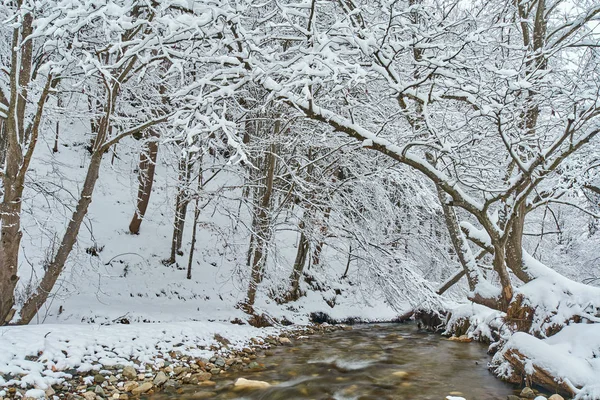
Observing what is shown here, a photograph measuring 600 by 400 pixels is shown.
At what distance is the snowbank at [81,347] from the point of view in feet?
14.9

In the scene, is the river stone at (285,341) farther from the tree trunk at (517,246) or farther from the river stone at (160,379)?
the tree trunk at (517,246)

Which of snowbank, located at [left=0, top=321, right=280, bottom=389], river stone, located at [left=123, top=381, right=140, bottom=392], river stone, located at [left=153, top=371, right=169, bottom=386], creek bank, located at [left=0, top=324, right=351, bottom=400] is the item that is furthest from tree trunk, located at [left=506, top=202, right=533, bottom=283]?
river stone, located at [left=123, top=381, right=140, bottom=392]

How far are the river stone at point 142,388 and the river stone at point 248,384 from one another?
45.7 inches

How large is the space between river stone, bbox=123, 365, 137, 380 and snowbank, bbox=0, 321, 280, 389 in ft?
0.64

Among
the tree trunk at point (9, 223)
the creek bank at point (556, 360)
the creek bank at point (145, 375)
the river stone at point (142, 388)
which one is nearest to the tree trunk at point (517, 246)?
the creek bank at point (556, 360)

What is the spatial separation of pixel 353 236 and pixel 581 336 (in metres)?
5.02

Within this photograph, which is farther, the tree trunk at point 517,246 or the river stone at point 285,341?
the river stone at point 285,341

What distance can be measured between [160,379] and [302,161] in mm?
6956

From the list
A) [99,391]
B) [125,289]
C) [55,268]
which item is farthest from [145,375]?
[125,289]

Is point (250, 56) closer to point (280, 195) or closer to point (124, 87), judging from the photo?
point (124, 87)

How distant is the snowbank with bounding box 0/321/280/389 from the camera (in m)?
4.54

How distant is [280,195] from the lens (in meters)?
11.2

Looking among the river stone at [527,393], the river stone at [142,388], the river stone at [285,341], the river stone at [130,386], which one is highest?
the river stone at [527,393]

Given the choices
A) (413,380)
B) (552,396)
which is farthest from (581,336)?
(413,380)
